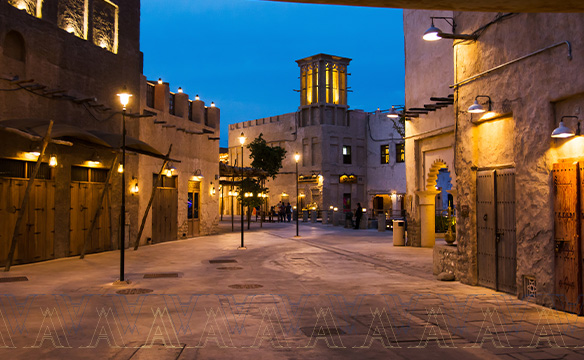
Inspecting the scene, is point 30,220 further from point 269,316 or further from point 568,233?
point 568,233

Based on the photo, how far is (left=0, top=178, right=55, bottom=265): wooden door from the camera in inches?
583

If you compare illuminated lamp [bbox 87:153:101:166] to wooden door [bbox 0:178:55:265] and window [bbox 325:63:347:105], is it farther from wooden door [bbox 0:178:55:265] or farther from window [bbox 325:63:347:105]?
window [bbox 325:63:347:105]

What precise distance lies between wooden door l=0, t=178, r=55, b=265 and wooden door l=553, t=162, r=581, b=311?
13.7m

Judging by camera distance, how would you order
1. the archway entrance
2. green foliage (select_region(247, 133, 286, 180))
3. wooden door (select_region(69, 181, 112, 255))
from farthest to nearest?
green foliage (select_region(247, 133, 286, 180)), the archway entrance, wooden door (select_region(69, 181, 112, 255))

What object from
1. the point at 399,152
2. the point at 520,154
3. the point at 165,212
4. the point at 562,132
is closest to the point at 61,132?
the point at 165,212

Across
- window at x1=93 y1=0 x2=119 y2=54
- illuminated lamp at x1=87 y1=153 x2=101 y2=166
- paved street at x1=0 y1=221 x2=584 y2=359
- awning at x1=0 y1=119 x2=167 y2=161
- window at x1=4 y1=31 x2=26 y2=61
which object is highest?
window at x1=93 y1=0 x2=119 y2=54

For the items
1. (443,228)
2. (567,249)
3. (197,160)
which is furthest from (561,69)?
(197,160)

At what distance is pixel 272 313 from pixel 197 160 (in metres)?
18.9

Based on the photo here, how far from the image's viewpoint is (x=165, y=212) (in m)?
23.9

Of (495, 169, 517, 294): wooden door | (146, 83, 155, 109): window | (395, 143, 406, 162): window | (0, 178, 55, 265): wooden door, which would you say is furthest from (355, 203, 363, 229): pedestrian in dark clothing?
(495, 169, 517, 294): wooden door

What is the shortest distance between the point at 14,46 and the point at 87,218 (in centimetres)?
601

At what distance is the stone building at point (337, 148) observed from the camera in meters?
50.8

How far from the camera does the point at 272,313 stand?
349 inches

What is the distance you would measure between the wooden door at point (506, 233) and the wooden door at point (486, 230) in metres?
0.13
